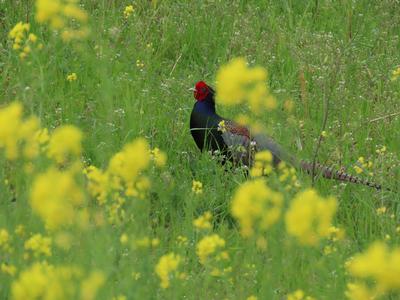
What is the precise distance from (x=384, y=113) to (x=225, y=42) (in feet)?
4.56

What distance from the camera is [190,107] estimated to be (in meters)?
6.10

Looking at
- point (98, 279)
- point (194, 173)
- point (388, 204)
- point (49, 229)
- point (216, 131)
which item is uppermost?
point (216, 131)

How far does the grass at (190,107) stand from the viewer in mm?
3088

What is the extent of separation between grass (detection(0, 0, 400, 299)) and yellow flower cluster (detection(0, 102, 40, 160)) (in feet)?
0.44

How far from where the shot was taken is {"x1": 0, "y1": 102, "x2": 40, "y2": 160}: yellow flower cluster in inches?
108

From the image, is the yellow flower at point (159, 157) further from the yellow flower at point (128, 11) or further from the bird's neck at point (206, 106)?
the yellow flower at point (128, 11)

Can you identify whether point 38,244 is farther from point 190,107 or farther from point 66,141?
point 190,107

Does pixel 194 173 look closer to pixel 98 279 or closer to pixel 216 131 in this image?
pixel 216 131

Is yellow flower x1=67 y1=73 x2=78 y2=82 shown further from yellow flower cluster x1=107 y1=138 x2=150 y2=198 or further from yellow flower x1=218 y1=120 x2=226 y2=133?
yellow flower cluster x1=107 y1=138 x2=150 y2=198

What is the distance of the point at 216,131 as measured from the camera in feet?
19.1

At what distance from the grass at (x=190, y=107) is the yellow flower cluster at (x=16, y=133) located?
13cm

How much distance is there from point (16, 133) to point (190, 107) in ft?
11.1

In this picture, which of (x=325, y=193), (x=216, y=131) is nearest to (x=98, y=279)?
(x=325, y=193)

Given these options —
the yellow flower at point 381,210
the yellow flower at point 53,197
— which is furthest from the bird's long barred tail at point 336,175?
the yellow flower at point 53,197
